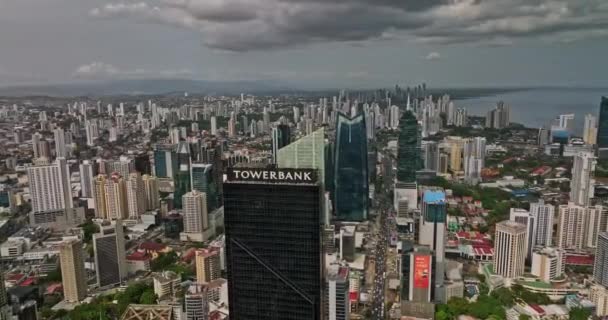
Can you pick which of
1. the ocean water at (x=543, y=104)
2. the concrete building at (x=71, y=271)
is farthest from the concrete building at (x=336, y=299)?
the ocean water at (x=543, y=104)

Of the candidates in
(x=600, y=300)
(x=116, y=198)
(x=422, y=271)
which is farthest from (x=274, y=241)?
(x=116, y=198)

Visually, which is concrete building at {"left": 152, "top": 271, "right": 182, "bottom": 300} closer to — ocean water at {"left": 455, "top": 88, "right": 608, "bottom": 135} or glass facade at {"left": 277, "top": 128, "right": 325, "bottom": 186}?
glass facade at {"left": 277, "top": 128, "right": 325, "bottom": 186}

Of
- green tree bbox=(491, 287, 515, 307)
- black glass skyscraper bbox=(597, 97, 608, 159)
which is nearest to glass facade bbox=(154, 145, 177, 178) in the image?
green tree bbox=(491, 287, 515, 307)

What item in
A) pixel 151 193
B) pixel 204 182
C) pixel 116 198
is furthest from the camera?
pixel 151 193

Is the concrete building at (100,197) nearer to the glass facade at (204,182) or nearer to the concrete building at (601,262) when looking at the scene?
the glass facade at (204,182)

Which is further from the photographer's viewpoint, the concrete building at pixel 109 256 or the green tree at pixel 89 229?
the green tree at pixel 89 229

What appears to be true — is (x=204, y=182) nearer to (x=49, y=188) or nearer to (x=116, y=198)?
(x=116, y=198)
